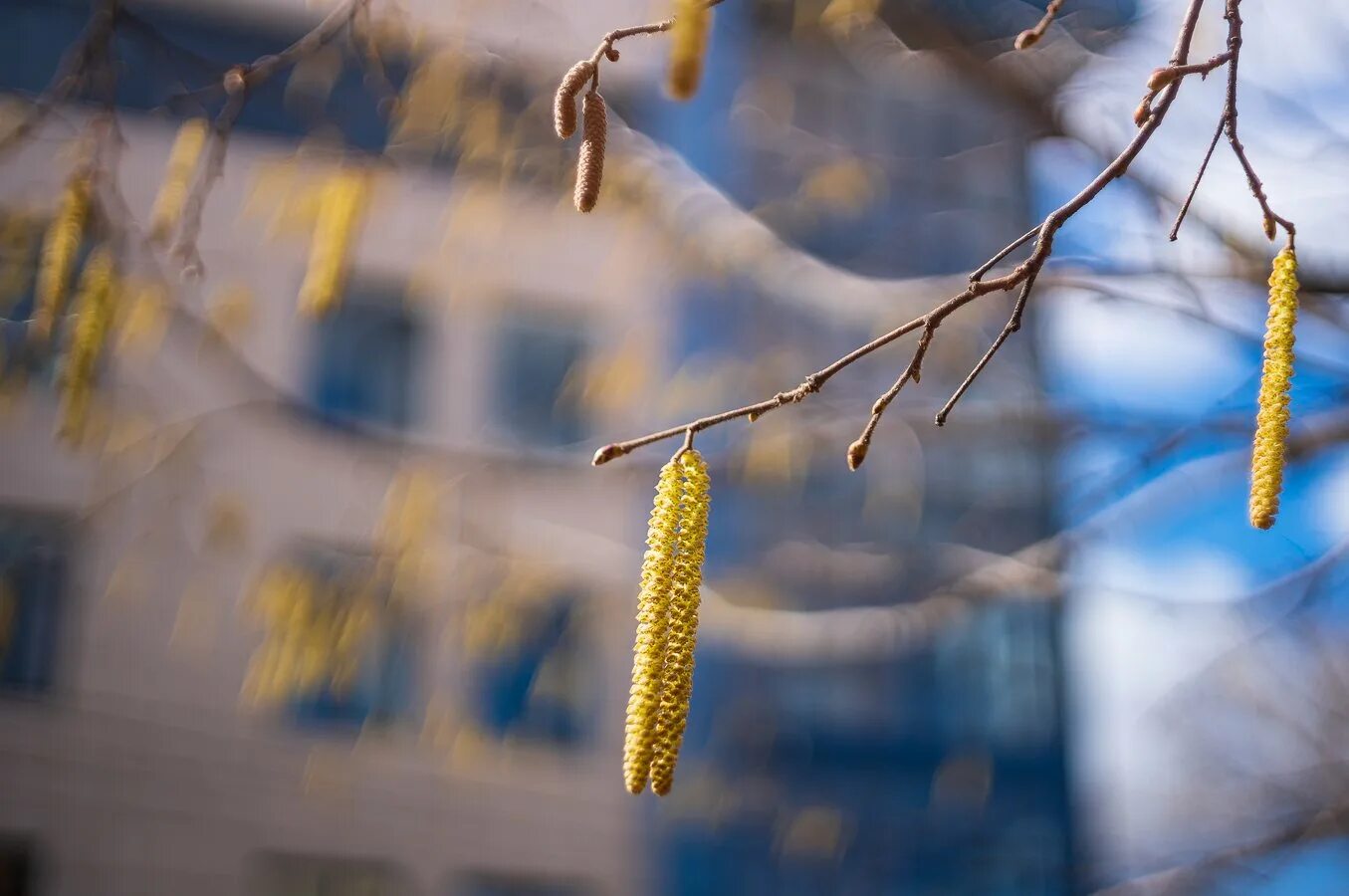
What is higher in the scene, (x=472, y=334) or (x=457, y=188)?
(x=472, y=334)

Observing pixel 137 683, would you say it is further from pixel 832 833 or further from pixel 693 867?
pixel 832 833

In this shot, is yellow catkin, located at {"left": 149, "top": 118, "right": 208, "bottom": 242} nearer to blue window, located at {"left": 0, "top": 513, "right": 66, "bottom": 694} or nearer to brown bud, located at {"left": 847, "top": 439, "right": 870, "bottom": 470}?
brown bud, located at {"left": 847, "top": 439, "right": 870, "bottom": 470}

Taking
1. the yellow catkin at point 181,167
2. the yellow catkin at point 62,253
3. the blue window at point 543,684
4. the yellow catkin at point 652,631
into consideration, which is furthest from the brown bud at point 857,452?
the blue window at point 543,684

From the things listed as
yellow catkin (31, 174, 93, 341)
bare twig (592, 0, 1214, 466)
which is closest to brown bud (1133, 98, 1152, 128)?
bare twig (592, 0, 1214, 466)

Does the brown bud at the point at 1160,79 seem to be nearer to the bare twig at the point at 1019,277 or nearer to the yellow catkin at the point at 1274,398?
the bare twig at the point at 1019,277

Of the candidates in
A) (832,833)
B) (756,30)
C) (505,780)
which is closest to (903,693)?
(505,780)

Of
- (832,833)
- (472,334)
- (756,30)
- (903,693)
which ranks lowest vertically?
(832,833)
